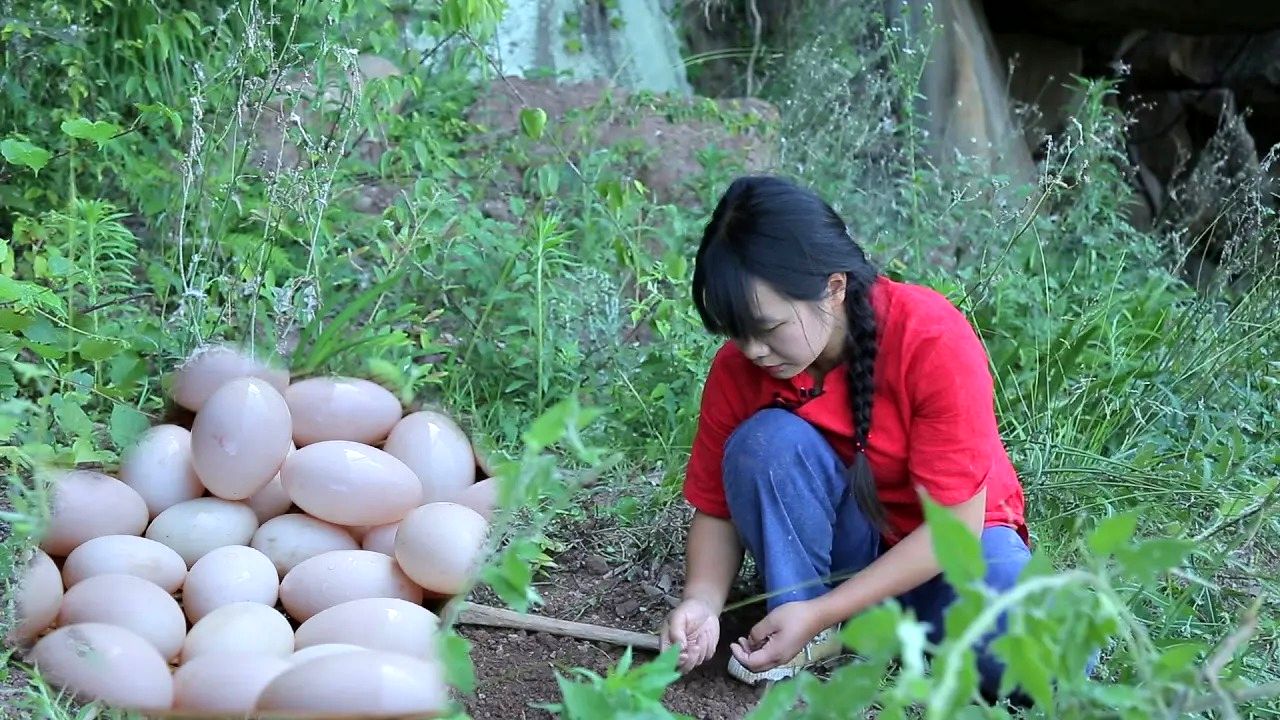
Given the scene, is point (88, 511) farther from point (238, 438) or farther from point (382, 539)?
point (382, 539)

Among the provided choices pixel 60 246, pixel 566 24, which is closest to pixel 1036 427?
pixel 60 246

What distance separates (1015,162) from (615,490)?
2.75 m

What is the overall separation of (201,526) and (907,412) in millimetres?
949

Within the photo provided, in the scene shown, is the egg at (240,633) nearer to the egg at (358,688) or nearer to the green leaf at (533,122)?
the egg at (358,688)

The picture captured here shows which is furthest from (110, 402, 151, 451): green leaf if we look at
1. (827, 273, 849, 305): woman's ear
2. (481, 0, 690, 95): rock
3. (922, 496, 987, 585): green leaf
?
(481, 0, 690, 95): rock

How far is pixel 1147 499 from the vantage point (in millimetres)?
2121

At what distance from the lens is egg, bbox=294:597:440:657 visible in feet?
4.84

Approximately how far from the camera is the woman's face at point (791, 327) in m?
1.55

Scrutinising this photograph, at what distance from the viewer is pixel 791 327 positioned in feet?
5.15

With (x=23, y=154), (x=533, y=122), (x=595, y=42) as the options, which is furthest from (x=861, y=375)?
(x=595, y=42)

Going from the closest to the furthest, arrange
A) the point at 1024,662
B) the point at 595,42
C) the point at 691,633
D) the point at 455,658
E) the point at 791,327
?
the point at 1024,662, the point at 455,658, the point at 791,327, the point at 691,633, the point at 595,42

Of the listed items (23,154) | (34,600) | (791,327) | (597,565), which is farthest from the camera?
(23,154)

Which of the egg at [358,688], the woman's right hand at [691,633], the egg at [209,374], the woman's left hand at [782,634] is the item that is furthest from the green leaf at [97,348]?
the woman's left hand at [782,634]

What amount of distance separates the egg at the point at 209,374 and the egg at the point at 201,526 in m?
0.16
